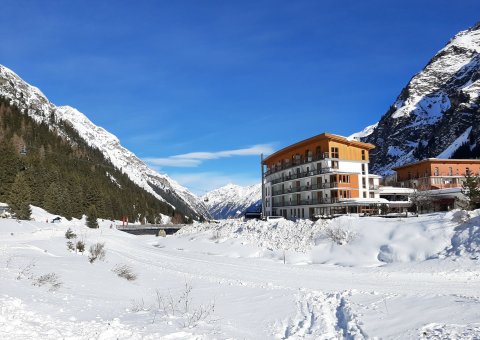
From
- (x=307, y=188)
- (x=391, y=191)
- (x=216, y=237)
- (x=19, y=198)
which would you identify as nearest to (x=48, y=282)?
(x=216, y=237)

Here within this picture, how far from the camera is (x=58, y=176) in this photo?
10806cm

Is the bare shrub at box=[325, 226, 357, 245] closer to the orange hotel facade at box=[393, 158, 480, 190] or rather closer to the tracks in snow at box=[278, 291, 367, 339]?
the tracks in snow at box=[278, 291, 367, 339]

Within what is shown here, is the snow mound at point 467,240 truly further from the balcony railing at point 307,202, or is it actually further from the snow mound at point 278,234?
the balcony railing at point 307,202

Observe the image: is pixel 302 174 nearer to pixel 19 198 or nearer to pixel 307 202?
pixel 307 202

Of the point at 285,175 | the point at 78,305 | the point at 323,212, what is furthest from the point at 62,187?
the point at 78,305

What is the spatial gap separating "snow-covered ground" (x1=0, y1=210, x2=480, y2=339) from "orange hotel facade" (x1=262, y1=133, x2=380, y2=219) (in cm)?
2230

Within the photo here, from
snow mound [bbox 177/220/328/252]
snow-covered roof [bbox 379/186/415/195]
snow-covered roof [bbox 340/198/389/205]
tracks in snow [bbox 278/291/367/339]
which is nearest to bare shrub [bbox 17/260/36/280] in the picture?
tracks in snow [bbox 278/291/367/339]

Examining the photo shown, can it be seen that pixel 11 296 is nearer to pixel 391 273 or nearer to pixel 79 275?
pixel 79 275

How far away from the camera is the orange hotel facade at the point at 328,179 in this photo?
62688 millimetres

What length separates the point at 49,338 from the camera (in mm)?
8867

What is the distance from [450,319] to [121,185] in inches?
7226

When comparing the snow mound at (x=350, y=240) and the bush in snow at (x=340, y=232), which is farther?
the bush in snow at (x=340, y=232)

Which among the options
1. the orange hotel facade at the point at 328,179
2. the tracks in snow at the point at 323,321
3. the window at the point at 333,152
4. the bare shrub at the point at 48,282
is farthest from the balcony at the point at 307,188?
the bare shrub at the point at 48,282

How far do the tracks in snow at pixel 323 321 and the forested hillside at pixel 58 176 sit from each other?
50.3 meters
